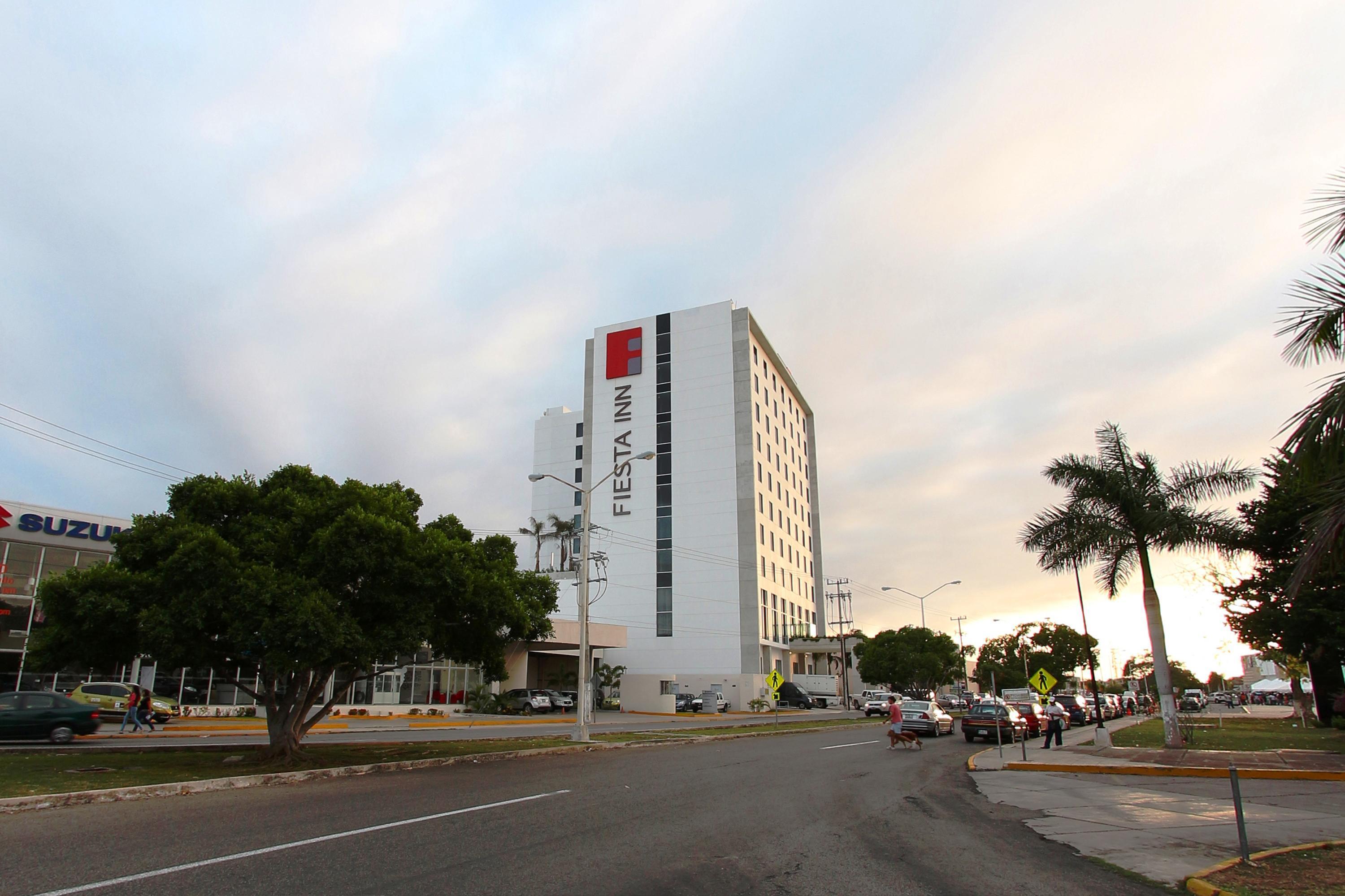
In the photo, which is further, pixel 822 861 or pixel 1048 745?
pixel 1048 745

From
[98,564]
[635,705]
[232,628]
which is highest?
[98,564]

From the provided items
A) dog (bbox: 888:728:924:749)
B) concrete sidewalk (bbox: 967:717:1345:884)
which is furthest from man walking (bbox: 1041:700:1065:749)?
dog (bbox: 888:728:924:749)

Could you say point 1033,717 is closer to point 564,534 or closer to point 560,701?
point 560,701

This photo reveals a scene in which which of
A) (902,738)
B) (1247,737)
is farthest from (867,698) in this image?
(902,738)

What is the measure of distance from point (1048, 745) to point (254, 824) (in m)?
25.7

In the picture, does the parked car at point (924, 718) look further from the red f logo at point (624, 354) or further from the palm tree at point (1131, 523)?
the red f logo at point (624, 354)

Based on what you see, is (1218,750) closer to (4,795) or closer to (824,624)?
(4,795)

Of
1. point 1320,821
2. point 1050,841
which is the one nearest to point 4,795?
point 1050,841

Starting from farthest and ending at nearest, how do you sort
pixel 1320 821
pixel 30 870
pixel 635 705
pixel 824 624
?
1. pixel 824 624
2. pixel 635 705
3. pixel 1320 821
4. pixel 30 870

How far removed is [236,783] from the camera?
45.5 feet

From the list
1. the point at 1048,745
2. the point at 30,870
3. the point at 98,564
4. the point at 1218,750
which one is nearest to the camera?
the point at 30,870

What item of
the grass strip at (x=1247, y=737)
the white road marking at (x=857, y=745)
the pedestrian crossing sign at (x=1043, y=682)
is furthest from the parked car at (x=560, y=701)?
the pedestrian crossing sign at (x=1043, y=682)

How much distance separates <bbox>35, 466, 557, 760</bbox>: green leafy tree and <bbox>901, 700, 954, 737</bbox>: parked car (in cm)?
2347

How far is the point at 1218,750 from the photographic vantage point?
2312 centimetres
